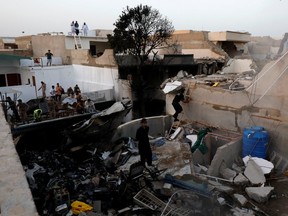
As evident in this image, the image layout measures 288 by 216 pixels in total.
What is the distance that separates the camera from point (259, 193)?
7.18m

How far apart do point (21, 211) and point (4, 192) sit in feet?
1.34

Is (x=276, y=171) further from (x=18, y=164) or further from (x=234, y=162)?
(x=18, y=164)

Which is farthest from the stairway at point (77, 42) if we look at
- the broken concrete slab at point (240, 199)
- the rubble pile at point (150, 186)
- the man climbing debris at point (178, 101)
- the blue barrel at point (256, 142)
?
the broken concrete slab at point (240, 199)

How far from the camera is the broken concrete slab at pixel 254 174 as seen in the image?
7.95 meters

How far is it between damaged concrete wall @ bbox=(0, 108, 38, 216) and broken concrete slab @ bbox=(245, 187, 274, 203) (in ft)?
20.1

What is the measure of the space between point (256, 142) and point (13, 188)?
8.05 meters

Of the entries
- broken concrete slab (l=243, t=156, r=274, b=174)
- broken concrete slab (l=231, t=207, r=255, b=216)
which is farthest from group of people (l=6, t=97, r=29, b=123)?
broken concrete slab (l=231, t=207, r=255, b=216)

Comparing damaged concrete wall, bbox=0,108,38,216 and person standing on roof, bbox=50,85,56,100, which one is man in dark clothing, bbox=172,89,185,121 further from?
person standing on roof, bbox=50,85,56,100

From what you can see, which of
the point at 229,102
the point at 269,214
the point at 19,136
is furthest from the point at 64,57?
the point at 269,214

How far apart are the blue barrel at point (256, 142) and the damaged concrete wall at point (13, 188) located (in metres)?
7.57

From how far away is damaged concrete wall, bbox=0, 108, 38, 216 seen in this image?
2297 millimetres

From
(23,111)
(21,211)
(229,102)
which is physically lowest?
(23,111)

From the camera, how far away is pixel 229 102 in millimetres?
10789

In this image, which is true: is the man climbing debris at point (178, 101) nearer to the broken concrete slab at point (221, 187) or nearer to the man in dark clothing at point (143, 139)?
the man in dark clothing at point (143, 139)
